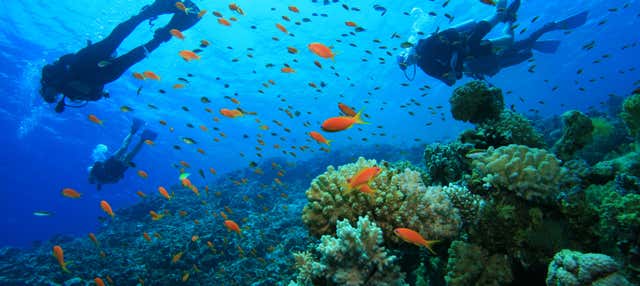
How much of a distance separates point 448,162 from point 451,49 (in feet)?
20.2

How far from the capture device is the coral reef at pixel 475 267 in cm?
291

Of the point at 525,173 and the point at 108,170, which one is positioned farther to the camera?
the point at 108,170

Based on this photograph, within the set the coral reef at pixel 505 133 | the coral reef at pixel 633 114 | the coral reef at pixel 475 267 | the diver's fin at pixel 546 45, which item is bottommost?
the coral reef at pixel 475 267

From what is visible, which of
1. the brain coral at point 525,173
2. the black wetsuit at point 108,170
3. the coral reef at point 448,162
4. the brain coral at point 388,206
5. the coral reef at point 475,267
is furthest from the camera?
the black wetsuit at point 108,170

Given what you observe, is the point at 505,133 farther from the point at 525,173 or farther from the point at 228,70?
the point at 228,70

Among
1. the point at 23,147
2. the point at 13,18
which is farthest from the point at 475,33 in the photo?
the point at 23,147

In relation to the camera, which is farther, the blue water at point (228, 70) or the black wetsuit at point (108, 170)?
the blue water at point (228, 70)

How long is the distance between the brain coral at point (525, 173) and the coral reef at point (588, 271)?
104cm

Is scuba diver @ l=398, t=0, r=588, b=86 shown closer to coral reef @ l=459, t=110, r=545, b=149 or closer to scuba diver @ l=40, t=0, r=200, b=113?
coral reef @ l=459, t=110, r=545, b=149

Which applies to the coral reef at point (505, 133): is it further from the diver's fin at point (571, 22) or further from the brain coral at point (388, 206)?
the diver's fin at point (571, 22)

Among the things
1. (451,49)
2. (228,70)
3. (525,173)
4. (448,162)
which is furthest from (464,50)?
(228,70)

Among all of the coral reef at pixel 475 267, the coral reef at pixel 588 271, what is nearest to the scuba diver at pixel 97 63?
the coral reef at pixel 475 267

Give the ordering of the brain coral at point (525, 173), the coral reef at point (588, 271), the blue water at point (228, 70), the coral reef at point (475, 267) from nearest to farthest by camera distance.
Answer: the coral reef at point (588, 271) < the coral reef at point (475, 267) < the brain coral at point (525, 173) < the blue water at point (228, 70)

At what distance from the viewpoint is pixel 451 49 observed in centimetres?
988
